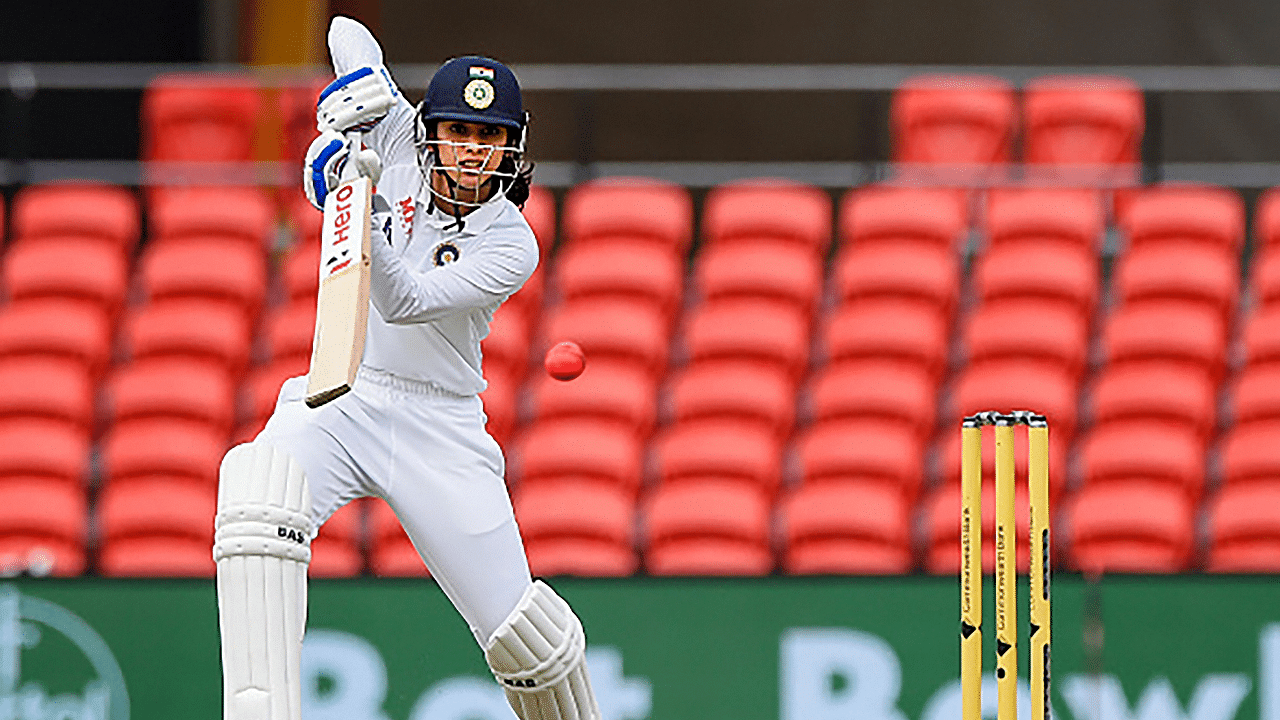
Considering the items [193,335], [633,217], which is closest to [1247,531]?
[633,217]

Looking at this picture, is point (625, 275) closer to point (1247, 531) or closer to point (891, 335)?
point (891, 335)

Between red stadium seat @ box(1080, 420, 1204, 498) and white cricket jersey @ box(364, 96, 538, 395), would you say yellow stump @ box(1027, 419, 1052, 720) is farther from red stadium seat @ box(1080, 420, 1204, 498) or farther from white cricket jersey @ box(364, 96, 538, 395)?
red stadium seat @ box(1080, 420, 1204, 498)

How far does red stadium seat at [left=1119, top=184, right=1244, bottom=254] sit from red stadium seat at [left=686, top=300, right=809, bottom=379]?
1345 mm

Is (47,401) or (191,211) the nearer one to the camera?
(47,401)

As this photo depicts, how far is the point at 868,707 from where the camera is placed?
21.3 feet

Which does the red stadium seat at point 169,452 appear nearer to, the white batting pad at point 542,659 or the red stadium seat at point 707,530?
the red stadium seat at point 707,530

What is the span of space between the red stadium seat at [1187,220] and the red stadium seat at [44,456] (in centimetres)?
389

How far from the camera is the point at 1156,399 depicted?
26.5ft

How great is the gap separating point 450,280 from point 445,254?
0.19 meters

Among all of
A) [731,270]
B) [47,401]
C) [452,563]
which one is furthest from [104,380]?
[452,563]

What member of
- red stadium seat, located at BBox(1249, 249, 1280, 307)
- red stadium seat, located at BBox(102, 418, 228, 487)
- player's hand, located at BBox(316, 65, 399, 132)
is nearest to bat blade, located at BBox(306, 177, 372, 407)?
player's hand, located at BBox(316, 65, 399, 132)

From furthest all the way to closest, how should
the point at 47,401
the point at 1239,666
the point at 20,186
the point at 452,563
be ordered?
1. the point at 20,186
2. the point at 47,401
3. the point at 1239,666
4. the point at 452,563

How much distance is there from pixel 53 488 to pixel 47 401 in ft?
1.36

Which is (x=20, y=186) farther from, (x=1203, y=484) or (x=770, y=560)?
(x=1203, y=484)
